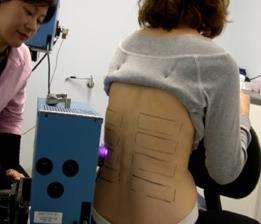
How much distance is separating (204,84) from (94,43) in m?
2.43

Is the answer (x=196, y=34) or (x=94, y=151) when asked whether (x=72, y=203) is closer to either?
(x=94, y=151)

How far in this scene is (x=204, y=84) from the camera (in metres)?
0.96

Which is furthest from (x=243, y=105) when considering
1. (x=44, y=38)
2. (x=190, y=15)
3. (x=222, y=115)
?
(x=44, y=38)

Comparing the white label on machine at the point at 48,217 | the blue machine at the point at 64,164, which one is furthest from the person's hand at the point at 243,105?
the white label on machine at the point at 48,217

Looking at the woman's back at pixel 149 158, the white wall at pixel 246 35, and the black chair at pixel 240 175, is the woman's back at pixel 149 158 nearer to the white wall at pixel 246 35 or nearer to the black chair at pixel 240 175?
the black chair at pixel 240 175

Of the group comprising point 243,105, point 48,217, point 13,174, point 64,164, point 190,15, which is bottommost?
point 13,174

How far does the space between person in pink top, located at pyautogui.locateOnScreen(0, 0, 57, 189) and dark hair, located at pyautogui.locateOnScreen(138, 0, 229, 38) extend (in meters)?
0.27

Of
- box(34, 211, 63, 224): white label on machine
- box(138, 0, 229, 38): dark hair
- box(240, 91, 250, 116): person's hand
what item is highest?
box(138, 0, 229, 38): dark hair

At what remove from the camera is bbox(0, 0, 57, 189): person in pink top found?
107cm

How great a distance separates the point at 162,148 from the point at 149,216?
175 mm

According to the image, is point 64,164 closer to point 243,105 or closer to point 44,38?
point 243,105

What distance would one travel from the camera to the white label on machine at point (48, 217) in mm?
887

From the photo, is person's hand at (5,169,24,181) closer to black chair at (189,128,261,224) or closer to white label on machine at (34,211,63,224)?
white label on machine at (34,211,63,224)

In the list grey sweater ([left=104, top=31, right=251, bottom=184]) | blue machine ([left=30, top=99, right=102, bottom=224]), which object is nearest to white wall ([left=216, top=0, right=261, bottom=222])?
grey sweater ([left=104, top=31, right=251, bottom=184])
